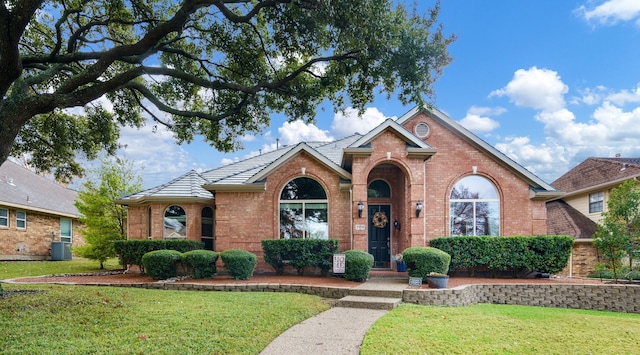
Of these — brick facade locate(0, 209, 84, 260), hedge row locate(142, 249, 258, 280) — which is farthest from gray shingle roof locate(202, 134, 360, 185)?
brick facade locate(0, 209, 84, 260)

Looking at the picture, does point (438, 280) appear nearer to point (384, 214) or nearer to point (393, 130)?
point (384, 214)

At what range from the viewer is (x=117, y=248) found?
1510 cm

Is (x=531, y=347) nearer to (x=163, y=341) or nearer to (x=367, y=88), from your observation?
(x=163, y=341)

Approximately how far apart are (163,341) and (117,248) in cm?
1072

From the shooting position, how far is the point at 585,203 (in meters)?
21.7

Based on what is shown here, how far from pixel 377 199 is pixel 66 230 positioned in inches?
850

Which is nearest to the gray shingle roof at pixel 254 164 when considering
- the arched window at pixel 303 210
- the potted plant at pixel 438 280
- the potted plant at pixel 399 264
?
the arched window at pixel 303 210

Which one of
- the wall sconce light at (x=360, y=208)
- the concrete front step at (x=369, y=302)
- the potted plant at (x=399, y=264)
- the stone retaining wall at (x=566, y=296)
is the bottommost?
the stone retaining wall at (x=566, y=296)

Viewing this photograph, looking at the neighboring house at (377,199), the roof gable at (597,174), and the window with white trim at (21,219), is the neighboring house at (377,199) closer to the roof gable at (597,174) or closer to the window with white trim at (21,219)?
the roof gable at (597,174)

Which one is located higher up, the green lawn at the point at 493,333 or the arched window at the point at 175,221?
the arched window at the point at 175,221

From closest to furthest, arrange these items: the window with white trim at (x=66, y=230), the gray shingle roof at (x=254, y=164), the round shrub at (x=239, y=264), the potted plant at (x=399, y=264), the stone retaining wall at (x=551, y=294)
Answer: the stone retaining wall at (x=551, y=294) → the round shrub at (x=239, y=264) → the potted plant at (x=399, y=264) → the gray shingle roof at (x=254, y=164) → the window with white trim at (x=66, y=230)

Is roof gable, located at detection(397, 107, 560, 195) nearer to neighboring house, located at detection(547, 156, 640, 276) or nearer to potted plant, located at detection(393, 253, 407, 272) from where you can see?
neighboring house, located at detection(547, 156, 640, 276)

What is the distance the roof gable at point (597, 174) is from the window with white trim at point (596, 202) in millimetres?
510

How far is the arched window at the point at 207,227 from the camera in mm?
15969
